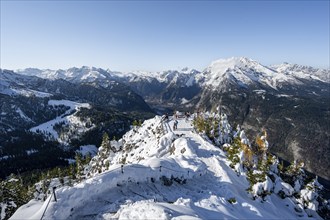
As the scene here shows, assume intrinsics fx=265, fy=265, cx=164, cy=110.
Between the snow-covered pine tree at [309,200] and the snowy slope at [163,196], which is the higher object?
the snowy slope at [163,196]

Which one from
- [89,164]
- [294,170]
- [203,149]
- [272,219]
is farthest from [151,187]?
[89,164]

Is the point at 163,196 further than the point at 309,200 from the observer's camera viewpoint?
No

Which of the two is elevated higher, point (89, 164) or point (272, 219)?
point (272, 219)

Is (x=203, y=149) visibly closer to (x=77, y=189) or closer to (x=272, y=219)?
(x=272, y=219)

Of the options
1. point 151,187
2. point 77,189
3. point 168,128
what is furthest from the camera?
point 168,128

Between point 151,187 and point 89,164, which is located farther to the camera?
point 89,164

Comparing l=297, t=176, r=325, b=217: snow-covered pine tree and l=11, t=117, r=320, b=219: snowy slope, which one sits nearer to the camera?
l=11, t=117, r=320, b=219: snowy slope

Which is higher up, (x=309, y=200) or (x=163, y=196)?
(x=163, y=196)

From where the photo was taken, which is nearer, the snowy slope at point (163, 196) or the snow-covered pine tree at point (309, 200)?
the snowy slope at point (163, 196)
